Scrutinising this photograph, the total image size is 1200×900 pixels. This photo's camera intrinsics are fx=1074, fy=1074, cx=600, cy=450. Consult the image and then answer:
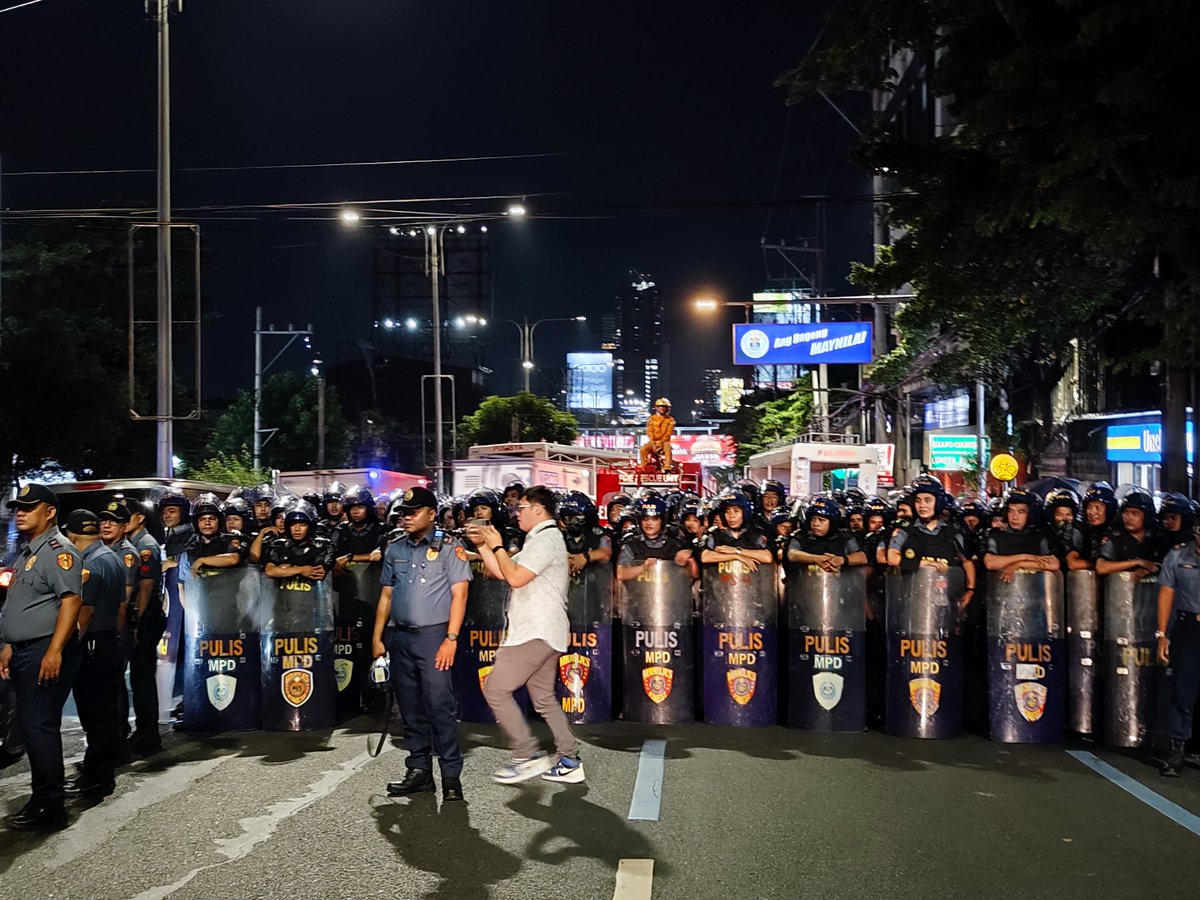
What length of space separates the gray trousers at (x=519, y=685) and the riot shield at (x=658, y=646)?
1.79 metres

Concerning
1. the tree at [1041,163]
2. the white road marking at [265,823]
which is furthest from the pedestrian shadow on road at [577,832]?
the tree at [1041,163]

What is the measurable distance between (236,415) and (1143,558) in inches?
2001

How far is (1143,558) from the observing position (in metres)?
7.98

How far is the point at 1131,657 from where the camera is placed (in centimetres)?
789

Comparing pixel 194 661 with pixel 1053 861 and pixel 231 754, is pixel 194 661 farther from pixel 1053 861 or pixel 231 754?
pixel 1053 861

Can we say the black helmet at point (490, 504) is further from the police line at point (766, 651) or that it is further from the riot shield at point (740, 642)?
the riot shield at point (740, 642)

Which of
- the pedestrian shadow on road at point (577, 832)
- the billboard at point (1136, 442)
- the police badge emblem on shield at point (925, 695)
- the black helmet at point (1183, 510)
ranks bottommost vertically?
the pedestrian shadow on road at point (577, 832)

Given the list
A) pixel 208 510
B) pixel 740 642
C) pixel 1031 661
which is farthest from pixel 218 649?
pixel 1031 661

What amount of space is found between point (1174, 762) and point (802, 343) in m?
28.9

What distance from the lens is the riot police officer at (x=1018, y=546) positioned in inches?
316

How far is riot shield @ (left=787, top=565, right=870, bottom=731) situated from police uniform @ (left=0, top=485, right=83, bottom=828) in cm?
503

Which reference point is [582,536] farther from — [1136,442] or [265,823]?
[1136,442]

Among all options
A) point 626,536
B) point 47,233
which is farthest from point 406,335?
point 626,536

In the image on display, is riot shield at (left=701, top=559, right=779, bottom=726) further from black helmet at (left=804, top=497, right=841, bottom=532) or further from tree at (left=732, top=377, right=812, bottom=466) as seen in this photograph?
tree at (left=732, top=377, right=812, bottom=466)
